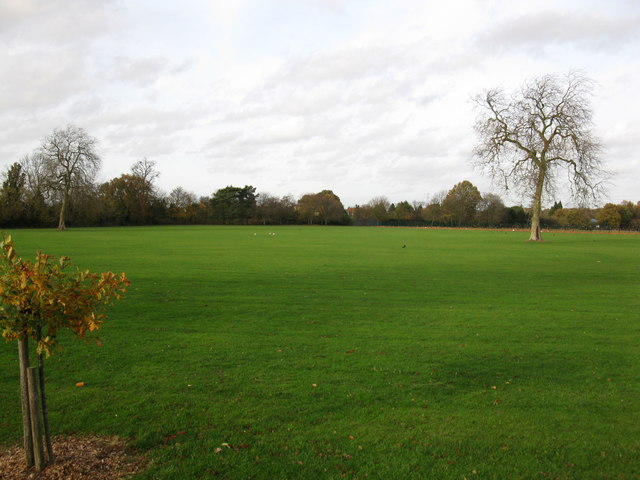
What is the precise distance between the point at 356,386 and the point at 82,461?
348 centimetres

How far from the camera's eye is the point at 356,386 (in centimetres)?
642

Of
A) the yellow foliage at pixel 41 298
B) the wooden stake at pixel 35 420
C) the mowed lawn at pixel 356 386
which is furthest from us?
the mowed lawn at pixel 356 386

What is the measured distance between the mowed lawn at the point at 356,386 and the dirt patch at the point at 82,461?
0.20 metres

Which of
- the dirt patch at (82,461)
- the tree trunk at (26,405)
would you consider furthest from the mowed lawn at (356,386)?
the tree trunk at (26,405)

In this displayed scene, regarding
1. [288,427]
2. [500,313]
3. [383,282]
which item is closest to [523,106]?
[383,282]

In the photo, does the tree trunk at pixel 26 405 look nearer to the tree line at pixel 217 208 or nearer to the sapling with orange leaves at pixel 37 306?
the sapling with orange leaves at pixel 37 306


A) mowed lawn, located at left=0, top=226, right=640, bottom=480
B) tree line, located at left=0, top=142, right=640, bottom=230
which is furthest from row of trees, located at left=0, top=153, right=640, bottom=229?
mowed lawn, located at left=0, top=226, right=640, bottom=480

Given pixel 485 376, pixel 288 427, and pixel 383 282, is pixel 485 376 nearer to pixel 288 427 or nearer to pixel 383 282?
pixel 288 427

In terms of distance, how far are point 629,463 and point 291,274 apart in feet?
46.9

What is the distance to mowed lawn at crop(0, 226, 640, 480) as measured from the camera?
14.9ft

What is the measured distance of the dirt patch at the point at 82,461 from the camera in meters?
4.04

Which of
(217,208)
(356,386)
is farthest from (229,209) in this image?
(356,386)

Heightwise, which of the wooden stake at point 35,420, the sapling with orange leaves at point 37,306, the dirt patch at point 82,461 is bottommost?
the dirt patch at point 82,461

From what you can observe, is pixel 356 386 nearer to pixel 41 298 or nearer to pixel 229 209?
pixel 41 298
